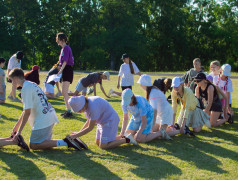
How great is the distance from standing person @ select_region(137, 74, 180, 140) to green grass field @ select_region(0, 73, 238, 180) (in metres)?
0.27

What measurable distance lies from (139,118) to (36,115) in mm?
1789

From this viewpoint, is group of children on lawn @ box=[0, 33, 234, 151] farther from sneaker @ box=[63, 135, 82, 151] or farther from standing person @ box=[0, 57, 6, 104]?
standing person @ box=[0, 57, 6, 104]

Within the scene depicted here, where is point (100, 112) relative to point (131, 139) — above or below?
above

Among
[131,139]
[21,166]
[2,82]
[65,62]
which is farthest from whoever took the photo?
[2,82]

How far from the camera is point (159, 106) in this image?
5828 millimetres

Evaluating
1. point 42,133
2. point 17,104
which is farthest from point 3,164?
point 17,104

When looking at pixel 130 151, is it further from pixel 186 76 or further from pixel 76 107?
pixel 186 76

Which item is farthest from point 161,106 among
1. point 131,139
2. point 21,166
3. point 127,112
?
point 21,166

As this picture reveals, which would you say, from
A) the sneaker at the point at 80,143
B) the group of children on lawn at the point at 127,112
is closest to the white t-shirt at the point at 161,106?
the group of children on lawn at the point at 127,112

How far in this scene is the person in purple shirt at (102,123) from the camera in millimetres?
4781

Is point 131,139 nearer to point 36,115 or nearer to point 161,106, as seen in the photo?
point 161,106

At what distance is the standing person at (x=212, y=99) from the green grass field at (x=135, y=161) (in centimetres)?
93

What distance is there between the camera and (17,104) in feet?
32.6

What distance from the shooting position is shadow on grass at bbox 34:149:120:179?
13.4 feet
